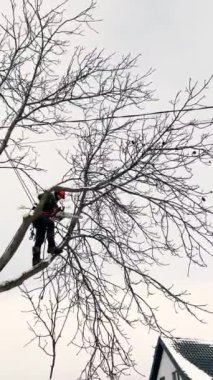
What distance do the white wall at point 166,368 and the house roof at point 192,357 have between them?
576mm

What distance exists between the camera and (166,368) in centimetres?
2458

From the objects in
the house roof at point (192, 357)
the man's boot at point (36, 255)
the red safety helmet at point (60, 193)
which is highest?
the house roof at point (192, 357)

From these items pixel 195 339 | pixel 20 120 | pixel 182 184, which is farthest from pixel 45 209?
pixel 195 339

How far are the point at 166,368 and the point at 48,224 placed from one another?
1890 cm

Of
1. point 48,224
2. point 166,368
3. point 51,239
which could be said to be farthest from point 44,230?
point 166,368

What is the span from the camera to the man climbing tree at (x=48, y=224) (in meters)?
7.24

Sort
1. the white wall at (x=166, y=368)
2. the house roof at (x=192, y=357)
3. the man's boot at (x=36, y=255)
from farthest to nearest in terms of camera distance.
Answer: the white wall at (x=166, y=368) → the house roof at (x=192, y=357) → the man's boot at (x=36, y=255)

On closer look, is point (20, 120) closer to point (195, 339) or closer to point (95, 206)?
point (95, 206)

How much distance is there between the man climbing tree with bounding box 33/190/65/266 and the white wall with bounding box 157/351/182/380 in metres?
18.1

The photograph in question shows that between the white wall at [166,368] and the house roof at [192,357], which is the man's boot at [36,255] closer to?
the house roof at [192,357]

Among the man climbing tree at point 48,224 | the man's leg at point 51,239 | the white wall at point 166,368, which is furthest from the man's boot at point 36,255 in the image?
the white wall at point 166,368

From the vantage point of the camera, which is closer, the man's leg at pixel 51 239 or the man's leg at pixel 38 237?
the man's leg at pixel 51 239

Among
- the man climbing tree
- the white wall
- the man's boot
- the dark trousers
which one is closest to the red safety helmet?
the man climbing tree

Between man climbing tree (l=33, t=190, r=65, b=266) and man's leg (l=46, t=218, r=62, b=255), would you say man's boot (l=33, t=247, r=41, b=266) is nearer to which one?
man climbing tree (l=33, t=190, r=65, b=266)
